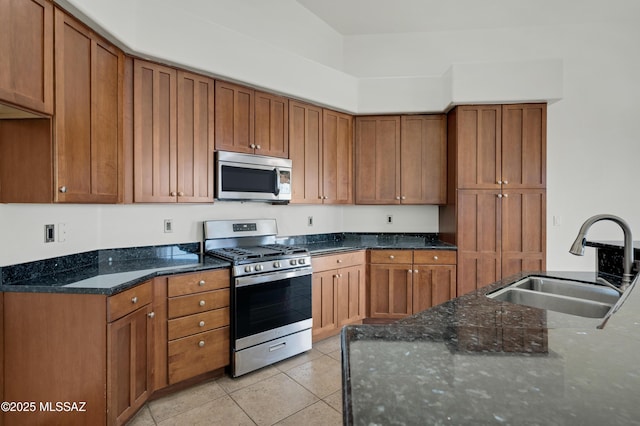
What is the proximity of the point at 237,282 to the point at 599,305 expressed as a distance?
2.10m

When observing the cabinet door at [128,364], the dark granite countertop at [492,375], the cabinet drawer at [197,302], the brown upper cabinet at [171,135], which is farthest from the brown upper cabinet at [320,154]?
the dark granite countertop at [492,375]

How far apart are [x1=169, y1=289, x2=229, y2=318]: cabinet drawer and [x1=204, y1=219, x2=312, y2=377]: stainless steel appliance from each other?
0.27 ft

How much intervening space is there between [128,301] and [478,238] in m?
3.12

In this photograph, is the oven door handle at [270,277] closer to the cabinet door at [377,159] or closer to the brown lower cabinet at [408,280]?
the brown lower cabinet at [408,280]

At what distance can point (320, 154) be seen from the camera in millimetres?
3490

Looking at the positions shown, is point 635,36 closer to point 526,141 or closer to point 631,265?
point 526,141

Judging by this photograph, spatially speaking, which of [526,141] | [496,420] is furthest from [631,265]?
[526,141]

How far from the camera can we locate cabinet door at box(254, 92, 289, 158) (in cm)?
300

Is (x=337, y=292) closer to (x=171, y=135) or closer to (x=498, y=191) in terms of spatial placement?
(x=498, y=191)

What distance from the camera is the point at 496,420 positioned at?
48 centimetres

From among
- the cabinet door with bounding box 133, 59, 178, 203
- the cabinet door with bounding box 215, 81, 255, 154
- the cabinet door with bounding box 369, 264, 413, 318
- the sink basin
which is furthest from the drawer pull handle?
the sink basin

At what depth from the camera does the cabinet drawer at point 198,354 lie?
2254 millimetres

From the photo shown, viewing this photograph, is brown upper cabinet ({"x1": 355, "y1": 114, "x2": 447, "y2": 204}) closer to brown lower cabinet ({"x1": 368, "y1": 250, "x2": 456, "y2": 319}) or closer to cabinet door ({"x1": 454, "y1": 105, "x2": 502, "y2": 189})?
cabinet door ({"x1": 454, "y1": 105, "x2": 502, "y2": 189})

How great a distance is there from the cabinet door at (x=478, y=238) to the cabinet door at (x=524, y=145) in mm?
273
